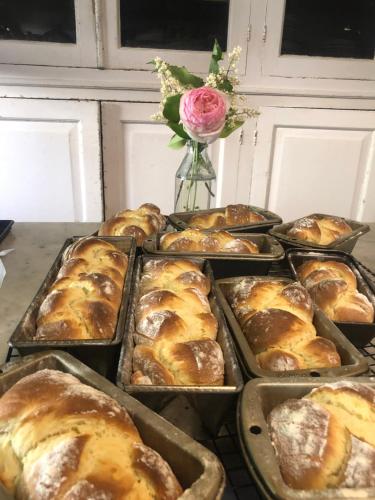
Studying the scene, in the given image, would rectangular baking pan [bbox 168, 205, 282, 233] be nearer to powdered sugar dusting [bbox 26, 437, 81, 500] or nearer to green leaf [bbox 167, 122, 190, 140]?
green leaf [bbox 167, 122, 190, 140]

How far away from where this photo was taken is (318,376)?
0.68 metres

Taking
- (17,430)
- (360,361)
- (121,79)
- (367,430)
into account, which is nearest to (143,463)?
(17,430)

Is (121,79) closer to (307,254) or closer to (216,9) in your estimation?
(216,9)

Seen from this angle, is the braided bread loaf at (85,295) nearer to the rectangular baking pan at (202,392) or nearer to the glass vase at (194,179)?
the rectangular baking pan at (202,392)

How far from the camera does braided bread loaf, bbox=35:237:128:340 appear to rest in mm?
785

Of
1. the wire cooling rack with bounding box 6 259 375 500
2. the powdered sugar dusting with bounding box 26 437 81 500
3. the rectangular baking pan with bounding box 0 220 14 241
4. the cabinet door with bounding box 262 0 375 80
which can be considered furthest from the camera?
the cabinet door with bounding box 262 0 375 80

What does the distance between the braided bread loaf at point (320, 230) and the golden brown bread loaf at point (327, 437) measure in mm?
698

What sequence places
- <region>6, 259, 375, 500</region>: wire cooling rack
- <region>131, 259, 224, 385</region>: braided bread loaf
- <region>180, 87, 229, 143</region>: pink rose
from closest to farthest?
<region>6, 259, 375, 500</region>: wire cooling rack < <region>131, 259, 224, 385</region>: braided bread loaf < <region>180, 87, 229, 143</region>: pink rose

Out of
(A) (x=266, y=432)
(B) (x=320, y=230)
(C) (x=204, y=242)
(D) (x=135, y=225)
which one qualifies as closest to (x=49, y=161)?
(D) (x=135, y=225)

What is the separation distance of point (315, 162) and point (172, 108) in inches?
65.0

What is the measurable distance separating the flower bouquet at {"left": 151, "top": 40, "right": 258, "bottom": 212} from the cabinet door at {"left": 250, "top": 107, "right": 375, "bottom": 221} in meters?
1.23

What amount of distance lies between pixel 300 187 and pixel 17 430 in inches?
102

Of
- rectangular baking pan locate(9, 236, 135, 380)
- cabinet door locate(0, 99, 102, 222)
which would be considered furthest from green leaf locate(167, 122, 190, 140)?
cabinet door locate(0, 99, 102, 222)

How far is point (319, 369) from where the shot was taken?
70cm
